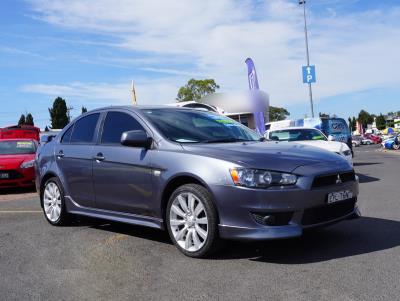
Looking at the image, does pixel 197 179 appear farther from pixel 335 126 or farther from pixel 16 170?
pixel 335 126

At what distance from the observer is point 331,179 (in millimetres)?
4719

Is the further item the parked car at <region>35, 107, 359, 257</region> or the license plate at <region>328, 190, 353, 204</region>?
the license plate at <region>328, 190, 353, 204</region>

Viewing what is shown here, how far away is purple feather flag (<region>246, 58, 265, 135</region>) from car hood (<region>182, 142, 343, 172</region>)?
11.4 meters

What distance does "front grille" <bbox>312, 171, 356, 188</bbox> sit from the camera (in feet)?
14.9

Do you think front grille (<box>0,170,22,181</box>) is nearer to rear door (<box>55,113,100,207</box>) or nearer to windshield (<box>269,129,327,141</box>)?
rear door (<box>55,113,100,207</box>)

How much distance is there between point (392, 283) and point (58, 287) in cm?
266

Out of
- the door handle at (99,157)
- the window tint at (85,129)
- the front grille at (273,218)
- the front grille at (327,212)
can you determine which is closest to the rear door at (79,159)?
the window tint at (85,129)

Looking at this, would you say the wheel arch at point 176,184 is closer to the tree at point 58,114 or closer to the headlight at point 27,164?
the headlight at point 27,164

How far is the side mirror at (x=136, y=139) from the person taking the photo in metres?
5.13

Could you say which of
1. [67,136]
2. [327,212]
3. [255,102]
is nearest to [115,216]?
[67,136]

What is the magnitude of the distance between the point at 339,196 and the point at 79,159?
3.20 m

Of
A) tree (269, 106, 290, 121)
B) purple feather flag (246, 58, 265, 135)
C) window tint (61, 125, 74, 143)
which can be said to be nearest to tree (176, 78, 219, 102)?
tree (269, 106, 290, 121)

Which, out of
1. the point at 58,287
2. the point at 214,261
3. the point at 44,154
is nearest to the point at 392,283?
the point at 214,261

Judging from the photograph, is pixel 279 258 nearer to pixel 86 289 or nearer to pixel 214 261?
pixel 214 261
